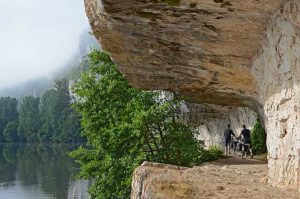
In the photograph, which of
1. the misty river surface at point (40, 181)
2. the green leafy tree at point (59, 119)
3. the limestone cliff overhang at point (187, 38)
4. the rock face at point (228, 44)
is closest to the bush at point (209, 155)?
the limestone cliff overhang at point (187, 38)

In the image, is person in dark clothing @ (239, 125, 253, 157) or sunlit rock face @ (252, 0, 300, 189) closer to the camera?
sunlit rock face @ (252, 0, 300, 189)

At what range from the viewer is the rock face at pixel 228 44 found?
967 centimetres

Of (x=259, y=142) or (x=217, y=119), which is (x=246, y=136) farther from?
(x=217, y=119)

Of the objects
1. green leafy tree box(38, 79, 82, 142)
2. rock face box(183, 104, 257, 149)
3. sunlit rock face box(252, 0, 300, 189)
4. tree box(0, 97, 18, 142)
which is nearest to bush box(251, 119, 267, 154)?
rock face box(183, 104, 257, 149)

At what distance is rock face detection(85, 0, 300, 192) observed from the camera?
31.7 ft

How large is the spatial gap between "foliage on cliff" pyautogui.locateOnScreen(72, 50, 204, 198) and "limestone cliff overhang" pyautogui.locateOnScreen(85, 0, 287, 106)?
570 centimetres

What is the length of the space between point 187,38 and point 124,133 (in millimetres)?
11712

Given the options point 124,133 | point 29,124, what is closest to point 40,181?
point 124,133

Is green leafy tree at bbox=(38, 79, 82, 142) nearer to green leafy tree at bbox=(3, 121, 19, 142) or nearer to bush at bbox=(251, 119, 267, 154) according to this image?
green leafy tree at bbox=(3, 121, 19, 142)

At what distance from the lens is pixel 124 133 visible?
2281 centimetres

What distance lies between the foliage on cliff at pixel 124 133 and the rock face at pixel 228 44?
759 cm

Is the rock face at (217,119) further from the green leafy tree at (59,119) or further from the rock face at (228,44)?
the green leafy tree at (59,119)

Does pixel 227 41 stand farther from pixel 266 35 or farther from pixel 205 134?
pixel 205 134

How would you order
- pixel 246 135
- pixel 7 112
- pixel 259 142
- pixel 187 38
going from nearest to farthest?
pixel 187 38
pixel 246 135
pixel 259 142
pixel 7 112
